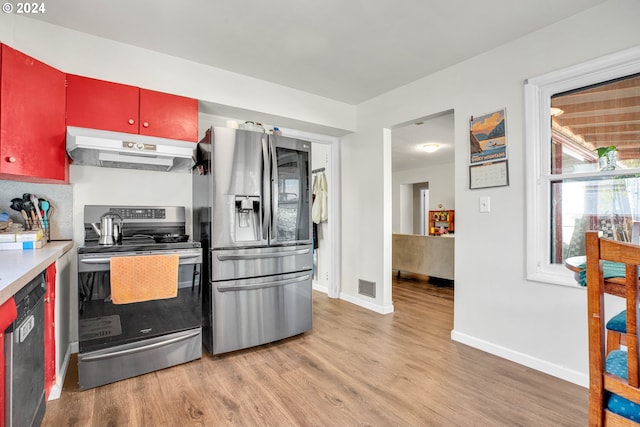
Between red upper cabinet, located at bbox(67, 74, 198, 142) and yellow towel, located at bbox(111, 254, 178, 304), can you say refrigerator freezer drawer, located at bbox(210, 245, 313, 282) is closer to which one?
yellow towel, located at bbox(111, 254, 178, 304)

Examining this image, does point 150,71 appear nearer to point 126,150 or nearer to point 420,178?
point 126,150

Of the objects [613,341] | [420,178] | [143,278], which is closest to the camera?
[613,341]

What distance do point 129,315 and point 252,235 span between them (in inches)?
39.0

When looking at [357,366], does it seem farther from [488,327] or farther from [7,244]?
[7,244]

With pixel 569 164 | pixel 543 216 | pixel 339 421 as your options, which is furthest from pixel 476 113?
pixel 339 421

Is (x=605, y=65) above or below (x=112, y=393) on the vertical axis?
above

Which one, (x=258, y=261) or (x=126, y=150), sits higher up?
(x=126, y=150)

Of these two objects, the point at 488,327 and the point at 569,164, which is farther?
the point at 488,327

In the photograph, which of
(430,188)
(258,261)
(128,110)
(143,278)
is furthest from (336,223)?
(430,188)

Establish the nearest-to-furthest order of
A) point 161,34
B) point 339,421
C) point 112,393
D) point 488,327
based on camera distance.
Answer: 1. point 339,421
2. point 112,393
3. point 161,34
4. point 488,327

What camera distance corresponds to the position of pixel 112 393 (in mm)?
1876

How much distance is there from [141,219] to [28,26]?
1.51 meters

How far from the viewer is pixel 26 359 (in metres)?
1.19
